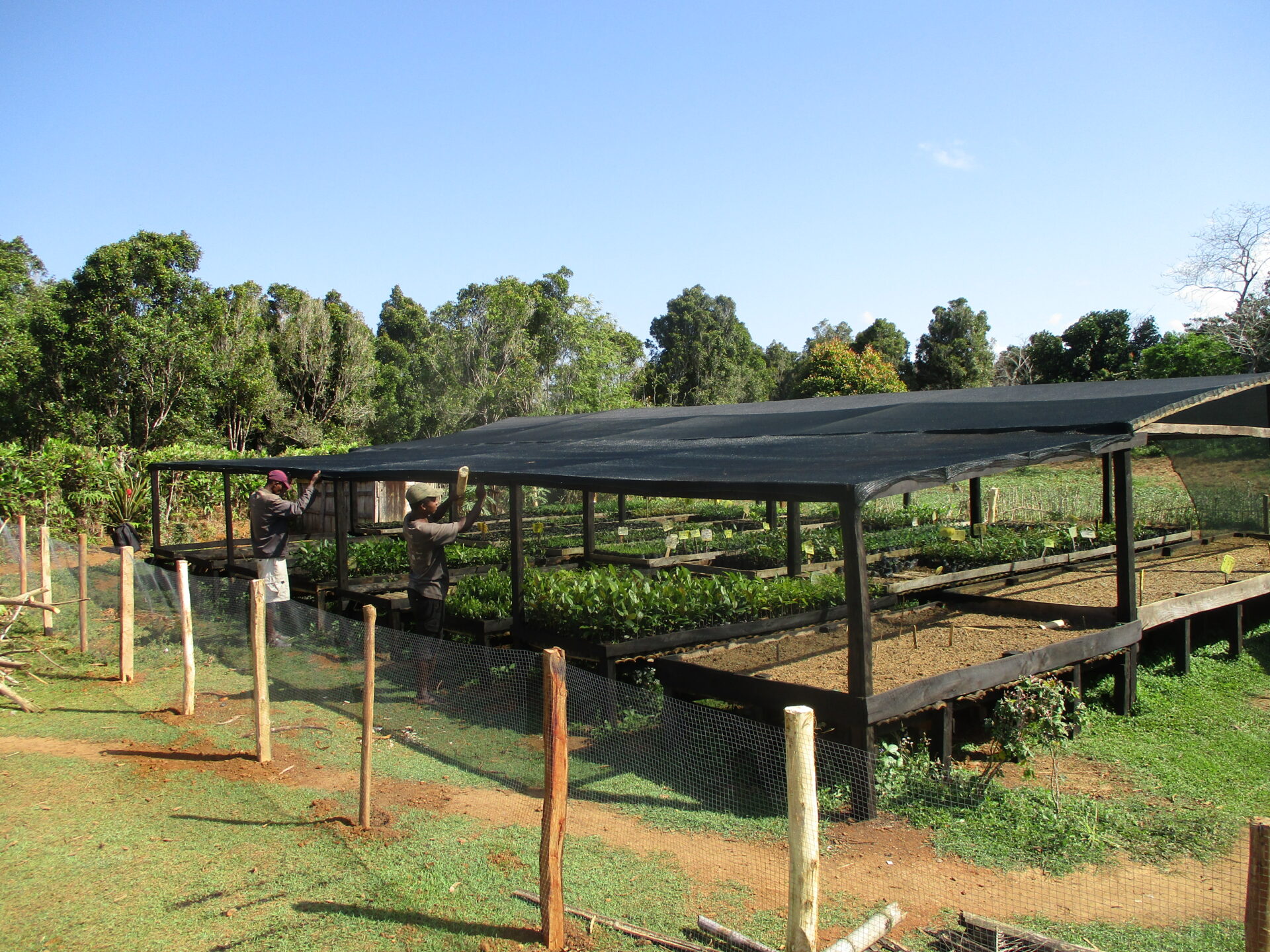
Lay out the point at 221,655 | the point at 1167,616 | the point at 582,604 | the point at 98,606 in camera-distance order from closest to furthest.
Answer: the point at 582,604 → the point at 1167,616 → the point at 221,655 → the point at 98,606

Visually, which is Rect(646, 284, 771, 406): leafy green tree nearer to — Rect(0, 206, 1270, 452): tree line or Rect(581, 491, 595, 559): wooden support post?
Rect(0, 206, 1270, 452): tree line

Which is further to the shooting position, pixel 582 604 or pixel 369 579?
pixel 369 579

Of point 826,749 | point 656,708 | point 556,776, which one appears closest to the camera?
point 556,776

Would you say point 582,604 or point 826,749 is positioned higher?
point 582,604

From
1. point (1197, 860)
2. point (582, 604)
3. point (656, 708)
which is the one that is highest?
point (582, 604)

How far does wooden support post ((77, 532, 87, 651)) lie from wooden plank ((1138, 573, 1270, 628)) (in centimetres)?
998

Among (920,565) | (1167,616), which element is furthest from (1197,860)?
(920,565)

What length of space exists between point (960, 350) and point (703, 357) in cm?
1053

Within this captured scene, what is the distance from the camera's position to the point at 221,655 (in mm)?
8602

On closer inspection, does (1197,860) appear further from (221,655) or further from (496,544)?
(496,544)

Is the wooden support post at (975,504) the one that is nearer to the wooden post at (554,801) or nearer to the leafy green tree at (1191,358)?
the wooden post at (554,801)

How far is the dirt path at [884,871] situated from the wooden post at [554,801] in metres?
0.74

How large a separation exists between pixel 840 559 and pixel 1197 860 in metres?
7.37

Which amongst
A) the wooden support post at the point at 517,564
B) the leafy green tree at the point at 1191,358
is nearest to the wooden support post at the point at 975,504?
the wooden support post at the point at 517,564
